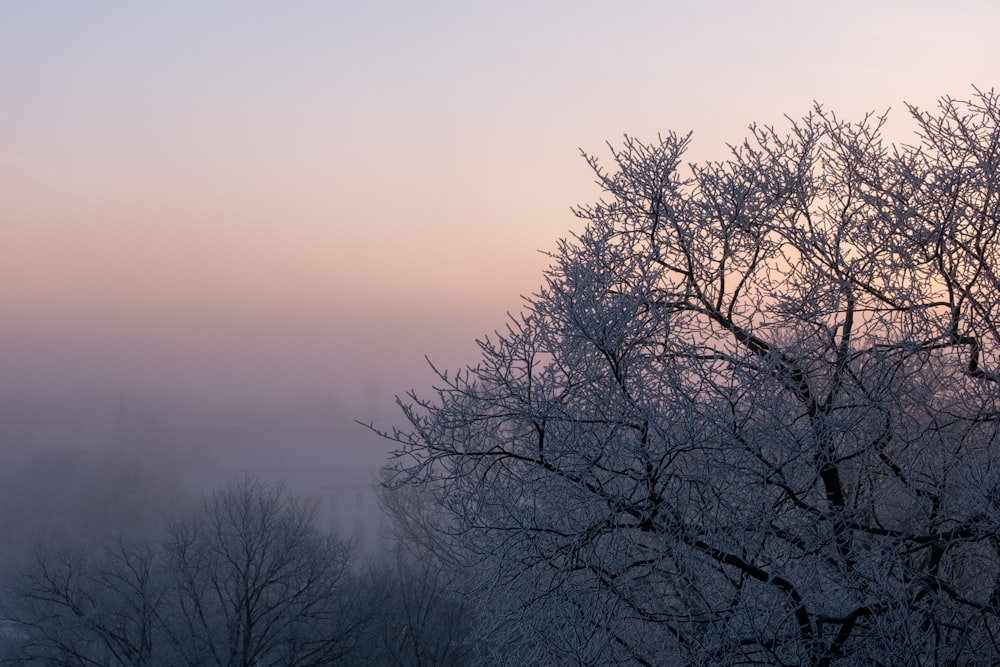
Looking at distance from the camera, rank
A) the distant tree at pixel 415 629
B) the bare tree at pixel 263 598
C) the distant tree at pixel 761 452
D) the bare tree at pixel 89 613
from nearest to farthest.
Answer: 1. the distant tree at pixel 761 452
2. the bare tree at pixel 89 613
3. the bare tree at pixel 263 598
4. the distant tree at pixel 415 629

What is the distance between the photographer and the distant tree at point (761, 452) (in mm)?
7547

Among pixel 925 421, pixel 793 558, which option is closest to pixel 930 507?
pixel 925 421

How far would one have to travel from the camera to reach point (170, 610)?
33.2 meters

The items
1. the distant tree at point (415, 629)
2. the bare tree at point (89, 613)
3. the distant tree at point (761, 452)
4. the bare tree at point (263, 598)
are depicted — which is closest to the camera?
the distant tree at point (761, 452)

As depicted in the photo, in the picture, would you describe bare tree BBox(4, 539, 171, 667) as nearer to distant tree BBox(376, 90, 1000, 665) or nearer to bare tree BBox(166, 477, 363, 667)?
bare tree BBox(166, 477, 363, 667)

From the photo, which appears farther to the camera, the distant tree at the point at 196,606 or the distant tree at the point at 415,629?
the distant tree at the point at 415,629

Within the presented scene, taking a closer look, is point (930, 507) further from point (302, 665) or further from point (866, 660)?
point (302, 665)

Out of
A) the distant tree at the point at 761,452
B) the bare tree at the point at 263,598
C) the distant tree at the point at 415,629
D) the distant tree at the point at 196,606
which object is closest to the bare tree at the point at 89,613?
the distant tree at the point at 196,606

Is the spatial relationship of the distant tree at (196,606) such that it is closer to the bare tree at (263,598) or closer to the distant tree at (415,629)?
the bare tree at (263,598)

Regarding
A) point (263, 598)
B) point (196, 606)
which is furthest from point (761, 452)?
point (263, 598)

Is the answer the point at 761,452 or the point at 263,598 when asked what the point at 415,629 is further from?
the point at 761,452

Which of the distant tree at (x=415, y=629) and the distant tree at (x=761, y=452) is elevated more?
the distant tree at (x=415, y=629)

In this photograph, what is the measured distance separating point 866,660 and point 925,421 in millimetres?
2027

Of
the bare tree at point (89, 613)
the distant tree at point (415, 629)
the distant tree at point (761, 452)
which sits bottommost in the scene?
the distant tree at point (761, 452)
